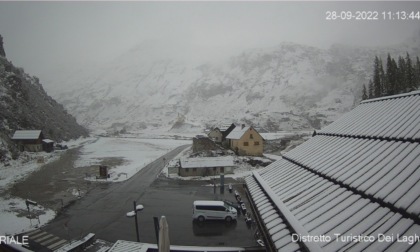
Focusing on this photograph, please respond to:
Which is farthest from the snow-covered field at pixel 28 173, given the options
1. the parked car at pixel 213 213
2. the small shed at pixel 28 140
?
the parked car at pixel 213 213

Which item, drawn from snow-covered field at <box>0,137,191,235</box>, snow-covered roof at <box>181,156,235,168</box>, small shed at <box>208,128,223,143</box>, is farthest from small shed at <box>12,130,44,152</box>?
snow-covered roof at <box>181,156,235,168</box>

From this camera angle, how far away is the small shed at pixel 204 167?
41531 millimetres

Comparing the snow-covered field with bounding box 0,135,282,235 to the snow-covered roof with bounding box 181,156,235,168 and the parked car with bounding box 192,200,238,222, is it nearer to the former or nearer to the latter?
the snow-covered roof with bounding box 181,156,235,168

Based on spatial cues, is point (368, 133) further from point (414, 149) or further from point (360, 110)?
point (360, 110)

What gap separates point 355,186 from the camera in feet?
19.0

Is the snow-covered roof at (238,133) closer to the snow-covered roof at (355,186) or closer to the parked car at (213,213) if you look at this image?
the parked car at (213,213)

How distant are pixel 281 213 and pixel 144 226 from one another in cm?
1901

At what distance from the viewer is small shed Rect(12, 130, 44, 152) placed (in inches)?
2608

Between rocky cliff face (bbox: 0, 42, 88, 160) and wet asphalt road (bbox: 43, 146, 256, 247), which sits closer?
wet asphalt road (bbox: 43, 146, 256, 247)

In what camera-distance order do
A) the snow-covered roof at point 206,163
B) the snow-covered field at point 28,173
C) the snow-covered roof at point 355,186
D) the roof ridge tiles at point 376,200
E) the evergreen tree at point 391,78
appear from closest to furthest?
the roof ridge tiles at point 376,200, the snow-covered roof at point 355,186, the snow-covered field at point 28,173, the snow-covered roof at point 206,163, the evergreen tree at point 391,78

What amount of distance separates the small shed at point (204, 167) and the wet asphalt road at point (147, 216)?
3.48 meters

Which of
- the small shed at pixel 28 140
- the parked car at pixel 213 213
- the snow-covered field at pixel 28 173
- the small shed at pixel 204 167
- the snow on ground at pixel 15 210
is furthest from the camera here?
the small shed at pixel 28 140

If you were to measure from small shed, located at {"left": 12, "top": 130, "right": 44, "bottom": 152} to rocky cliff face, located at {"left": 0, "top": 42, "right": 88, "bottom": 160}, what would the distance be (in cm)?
227

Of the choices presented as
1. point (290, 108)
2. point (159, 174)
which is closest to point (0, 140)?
point (159, 174)
